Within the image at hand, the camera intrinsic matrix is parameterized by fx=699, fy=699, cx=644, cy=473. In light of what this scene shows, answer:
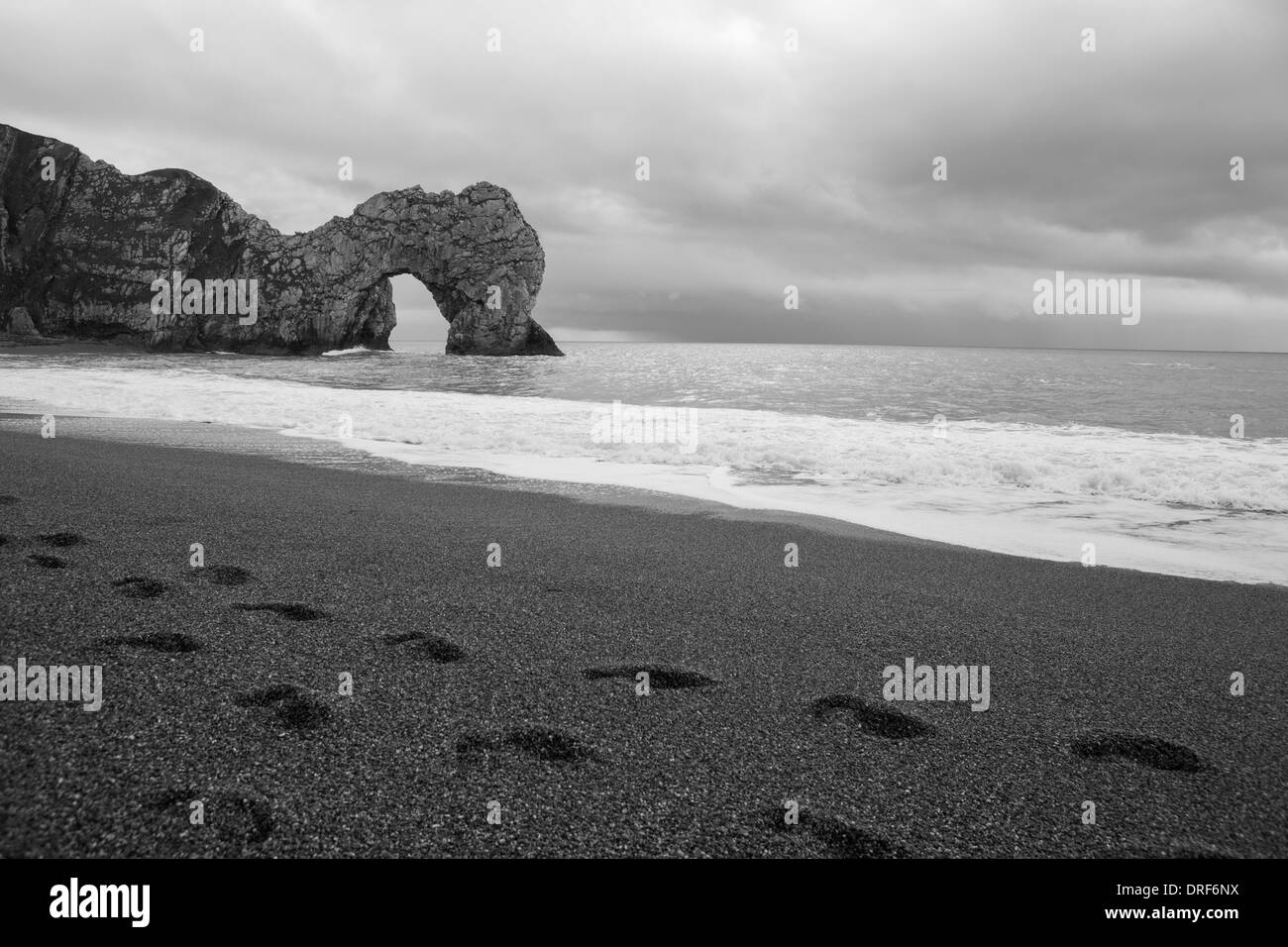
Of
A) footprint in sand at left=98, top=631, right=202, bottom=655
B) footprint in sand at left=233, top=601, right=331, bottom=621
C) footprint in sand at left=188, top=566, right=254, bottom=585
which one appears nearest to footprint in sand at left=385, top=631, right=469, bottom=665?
footprint in sand at left=233, top=601, right=331, bottom=621

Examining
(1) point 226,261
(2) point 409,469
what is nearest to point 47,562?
(2) point 409,469

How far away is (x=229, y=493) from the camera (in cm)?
906

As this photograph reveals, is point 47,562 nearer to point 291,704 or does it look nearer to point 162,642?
point 162,642

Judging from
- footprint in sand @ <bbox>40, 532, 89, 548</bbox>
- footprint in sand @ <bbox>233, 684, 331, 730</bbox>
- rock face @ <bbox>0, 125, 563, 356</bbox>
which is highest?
rock face @ <bbox>0, 125, 563, 356</bbox>

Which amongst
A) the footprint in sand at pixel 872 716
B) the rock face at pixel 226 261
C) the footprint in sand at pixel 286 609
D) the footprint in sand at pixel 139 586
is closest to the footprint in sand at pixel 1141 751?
the footprint in sand at pixel 872 716

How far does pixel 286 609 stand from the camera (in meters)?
5.00

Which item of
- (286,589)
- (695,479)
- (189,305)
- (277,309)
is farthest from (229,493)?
(189,305)

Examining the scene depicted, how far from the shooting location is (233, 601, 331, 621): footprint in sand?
4879mm

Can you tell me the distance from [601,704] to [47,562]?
4.92 m

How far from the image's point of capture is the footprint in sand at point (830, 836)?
280 cm

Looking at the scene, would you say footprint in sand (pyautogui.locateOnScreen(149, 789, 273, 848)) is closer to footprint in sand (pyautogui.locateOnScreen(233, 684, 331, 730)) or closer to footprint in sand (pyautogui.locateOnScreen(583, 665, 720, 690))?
footprint in sand (pyautogui.locateOnScreen(233, 684, 331, 730))

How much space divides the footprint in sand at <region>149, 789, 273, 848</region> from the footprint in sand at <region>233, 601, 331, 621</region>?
2.11 meters

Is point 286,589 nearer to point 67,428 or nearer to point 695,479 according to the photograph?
point 695,479

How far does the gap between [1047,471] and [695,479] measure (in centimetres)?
704
